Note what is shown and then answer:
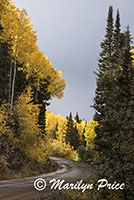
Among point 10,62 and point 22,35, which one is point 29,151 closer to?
point 10,62

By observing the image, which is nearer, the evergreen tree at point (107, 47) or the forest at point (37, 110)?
the forest at point (37, 110)

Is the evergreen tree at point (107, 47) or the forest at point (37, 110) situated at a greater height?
the evergreen tree at point (107, 47)

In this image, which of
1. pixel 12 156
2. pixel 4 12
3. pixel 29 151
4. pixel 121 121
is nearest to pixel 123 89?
pixel 29 151

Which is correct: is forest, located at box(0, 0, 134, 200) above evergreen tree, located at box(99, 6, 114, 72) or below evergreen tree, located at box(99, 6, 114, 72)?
below

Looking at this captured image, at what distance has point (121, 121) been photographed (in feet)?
29.1

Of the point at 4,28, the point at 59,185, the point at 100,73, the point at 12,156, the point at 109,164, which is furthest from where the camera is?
the point at 100,73

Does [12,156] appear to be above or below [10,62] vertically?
below

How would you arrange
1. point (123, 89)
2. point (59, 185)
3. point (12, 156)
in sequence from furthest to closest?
point (123, 89), point (12, 156), point (59, 185)

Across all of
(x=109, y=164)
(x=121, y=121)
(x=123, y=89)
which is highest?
(x=123, y=89)

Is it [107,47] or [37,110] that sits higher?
[107,47]

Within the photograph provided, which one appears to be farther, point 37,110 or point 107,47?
point 107,47

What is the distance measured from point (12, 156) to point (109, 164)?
37.2 feet

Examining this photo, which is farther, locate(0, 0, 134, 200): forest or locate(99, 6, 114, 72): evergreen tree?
locate(99, 6, 114, 72): evergreen tree

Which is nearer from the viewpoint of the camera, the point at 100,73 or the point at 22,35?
the point at 22,35
